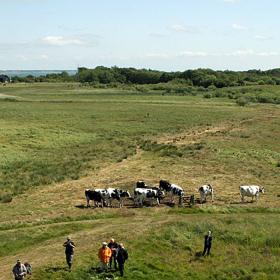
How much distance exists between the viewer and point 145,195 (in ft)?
115

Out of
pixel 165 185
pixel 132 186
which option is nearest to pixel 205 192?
pixel 165 185

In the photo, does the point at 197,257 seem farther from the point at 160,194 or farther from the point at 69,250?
the point at 160,194

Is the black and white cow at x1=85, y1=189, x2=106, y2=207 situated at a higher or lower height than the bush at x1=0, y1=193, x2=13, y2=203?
higher

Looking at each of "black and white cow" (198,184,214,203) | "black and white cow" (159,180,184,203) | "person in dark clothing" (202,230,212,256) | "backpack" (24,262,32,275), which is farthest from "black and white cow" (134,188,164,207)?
"backpack" (24,262,32,275)

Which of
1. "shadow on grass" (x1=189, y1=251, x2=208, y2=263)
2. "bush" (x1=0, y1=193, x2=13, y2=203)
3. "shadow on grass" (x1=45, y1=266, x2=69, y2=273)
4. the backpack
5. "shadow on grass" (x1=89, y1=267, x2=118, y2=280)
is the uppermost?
the backpack

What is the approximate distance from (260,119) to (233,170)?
4172cm

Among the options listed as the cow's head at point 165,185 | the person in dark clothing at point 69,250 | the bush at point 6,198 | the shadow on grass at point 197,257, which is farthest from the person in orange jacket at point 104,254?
the bush at point 6,198

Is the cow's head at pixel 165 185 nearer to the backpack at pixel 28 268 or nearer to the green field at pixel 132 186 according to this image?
the green field at pixel 132 186

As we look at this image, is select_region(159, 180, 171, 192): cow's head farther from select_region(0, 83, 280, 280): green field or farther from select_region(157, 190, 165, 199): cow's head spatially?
select_region(0, 83, 280, 280): green field

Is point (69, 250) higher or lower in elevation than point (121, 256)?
higher

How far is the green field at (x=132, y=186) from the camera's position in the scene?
84.8ft

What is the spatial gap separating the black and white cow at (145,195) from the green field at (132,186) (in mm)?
1360

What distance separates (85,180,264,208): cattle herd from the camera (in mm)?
34812

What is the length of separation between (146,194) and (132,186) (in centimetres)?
452
